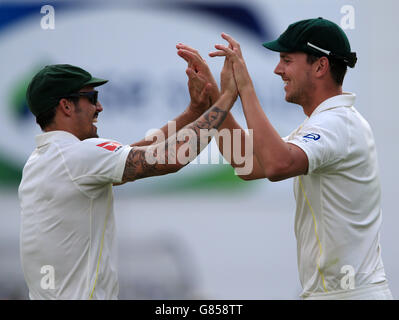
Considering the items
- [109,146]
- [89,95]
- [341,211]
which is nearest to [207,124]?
[109,146]

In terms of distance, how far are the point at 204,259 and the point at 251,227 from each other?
1.07 feet

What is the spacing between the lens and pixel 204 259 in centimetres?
375

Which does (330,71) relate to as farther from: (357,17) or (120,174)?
(357,17)

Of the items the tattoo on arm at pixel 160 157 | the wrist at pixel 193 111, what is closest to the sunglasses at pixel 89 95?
the tattoo on arm at pixel 160 157

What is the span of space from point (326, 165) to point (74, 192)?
95 centimetres

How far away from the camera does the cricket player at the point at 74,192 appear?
7.95 ft

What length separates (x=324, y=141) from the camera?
239 cm

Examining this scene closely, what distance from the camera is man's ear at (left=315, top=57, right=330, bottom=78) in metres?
2.61

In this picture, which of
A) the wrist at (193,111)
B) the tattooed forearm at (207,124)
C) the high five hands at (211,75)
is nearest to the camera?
the tattooed forearm at (207,124)

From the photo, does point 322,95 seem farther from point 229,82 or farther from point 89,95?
point 89,95

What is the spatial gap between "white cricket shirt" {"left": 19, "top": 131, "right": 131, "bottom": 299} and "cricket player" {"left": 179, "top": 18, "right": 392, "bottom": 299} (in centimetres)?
58

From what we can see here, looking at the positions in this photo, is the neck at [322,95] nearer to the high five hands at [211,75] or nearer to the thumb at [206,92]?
the high five hands at [211,75]

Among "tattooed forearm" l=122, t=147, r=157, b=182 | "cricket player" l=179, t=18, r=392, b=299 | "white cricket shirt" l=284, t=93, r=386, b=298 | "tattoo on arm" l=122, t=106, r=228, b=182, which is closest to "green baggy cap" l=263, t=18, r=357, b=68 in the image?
"cricket player" l=179, t=18, r=392, b=299

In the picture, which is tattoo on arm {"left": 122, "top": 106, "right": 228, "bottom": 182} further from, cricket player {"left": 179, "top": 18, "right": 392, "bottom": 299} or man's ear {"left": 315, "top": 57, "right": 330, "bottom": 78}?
man's ear {"left": 315, "top": 57, "right": 330, "bottom": 78}
